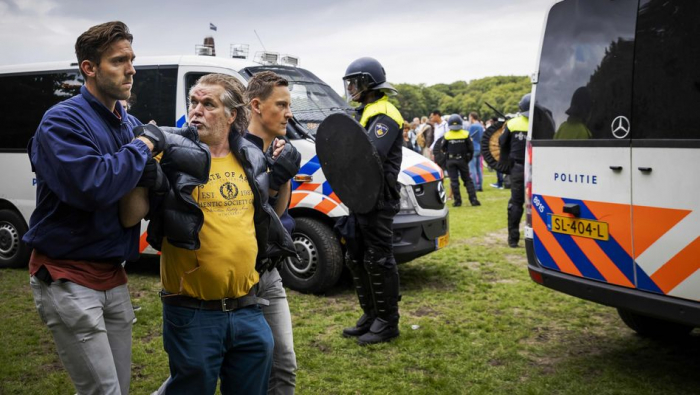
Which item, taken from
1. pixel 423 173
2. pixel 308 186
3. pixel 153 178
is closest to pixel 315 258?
pixel 308 186

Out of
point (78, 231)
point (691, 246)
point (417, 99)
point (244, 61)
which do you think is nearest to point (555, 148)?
point (691, 246)

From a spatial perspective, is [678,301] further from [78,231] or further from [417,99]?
[417,99]

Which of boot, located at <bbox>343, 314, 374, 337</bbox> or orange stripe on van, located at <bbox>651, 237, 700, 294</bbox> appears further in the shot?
boot, located at <bbox>343, 314, 374, 337</bbox>

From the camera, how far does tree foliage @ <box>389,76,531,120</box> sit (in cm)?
7801

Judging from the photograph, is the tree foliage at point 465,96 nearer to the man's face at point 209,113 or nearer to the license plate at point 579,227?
the license plate at point 579,227

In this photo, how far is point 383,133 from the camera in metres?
4.90


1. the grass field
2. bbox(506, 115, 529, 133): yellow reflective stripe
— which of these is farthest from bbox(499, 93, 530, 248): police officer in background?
the grass field

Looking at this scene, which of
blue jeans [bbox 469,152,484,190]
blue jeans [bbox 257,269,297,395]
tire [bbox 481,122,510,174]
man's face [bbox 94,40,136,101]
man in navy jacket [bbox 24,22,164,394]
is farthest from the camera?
blue jeans [bbox 469,152,484,190]

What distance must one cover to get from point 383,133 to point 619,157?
1.68 meters

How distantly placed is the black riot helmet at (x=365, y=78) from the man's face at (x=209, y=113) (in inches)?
103

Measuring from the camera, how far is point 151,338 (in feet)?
17.4

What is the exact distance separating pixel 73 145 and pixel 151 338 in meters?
3.30

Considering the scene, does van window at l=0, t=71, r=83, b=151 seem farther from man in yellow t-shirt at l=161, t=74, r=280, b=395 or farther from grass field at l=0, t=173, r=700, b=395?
man in yellow t-shirt at l=161, t=74, r=280, b=395

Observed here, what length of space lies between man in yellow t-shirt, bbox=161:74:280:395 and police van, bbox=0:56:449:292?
3.13m
